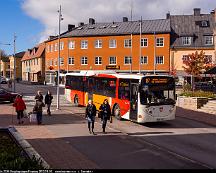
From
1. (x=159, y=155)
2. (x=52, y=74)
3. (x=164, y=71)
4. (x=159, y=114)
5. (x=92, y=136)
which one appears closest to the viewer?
(x=159, y=155)

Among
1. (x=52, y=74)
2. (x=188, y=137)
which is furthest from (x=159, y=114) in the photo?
(x=52, y=74)

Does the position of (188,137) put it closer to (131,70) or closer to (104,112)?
(104,112)

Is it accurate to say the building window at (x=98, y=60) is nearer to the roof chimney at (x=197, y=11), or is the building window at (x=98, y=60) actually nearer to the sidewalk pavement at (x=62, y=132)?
the roof chimney at (x=197, y=11)

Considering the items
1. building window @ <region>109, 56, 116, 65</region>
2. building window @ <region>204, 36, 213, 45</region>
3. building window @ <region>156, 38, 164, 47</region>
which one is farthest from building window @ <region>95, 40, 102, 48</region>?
building window @ <region>204, 36, 213, 45</region>

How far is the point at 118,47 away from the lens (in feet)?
238

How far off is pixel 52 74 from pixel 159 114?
66650 mm

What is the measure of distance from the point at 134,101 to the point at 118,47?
50.7 metres

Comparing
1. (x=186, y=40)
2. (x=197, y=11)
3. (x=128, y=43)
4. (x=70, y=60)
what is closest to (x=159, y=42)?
(x=186, y=40)

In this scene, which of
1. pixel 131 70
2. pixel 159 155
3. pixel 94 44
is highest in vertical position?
pixel 94 44

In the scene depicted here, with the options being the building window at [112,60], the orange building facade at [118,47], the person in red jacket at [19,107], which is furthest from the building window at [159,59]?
the person in red jacket at [19,107]

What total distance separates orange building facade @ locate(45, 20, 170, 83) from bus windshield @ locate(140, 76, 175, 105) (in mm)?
42833

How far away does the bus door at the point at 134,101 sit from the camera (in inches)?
877

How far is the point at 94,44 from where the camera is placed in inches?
2945

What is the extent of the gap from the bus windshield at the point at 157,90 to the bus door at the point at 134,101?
0.49 meters
